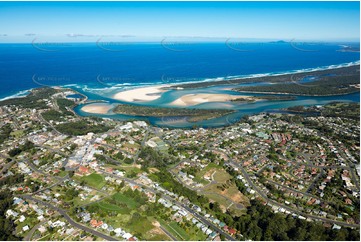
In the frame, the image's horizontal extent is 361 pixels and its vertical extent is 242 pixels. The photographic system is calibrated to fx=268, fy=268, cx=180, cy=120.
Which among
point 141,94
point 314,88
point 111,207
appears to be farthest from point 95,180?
point 314,88

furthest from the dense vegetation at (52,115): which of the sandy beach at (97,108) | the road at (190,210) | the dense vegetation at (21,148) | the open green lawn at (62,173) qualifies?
the road at (190,210)

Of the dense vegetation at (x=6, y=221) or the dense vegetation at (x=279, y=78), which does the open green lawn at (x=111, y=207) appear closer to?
the dense vegetation at (x=6, y=221)

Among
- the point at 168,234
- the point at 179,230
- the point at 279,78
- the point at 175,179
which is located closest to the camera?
the point at 168,234

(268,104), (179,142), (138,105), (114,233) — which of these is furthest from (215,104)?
(114,233)

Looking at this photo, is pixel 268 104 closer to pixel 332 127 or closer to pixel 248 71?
pixel 332 127

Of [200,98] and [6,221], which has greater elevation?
[200,98]

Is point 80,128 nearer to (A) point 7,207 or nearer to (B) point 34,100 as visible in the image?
(A) point 7,207

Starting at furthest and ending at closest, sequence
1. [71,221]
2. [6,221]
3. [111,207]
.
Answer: [111,207], [71,221], [6,221]

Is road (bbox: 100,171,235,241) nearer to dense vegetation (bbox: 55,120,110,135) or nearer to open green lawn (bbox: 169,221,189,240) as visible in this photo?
open green lawn (bbox: 169,221,189,240)
